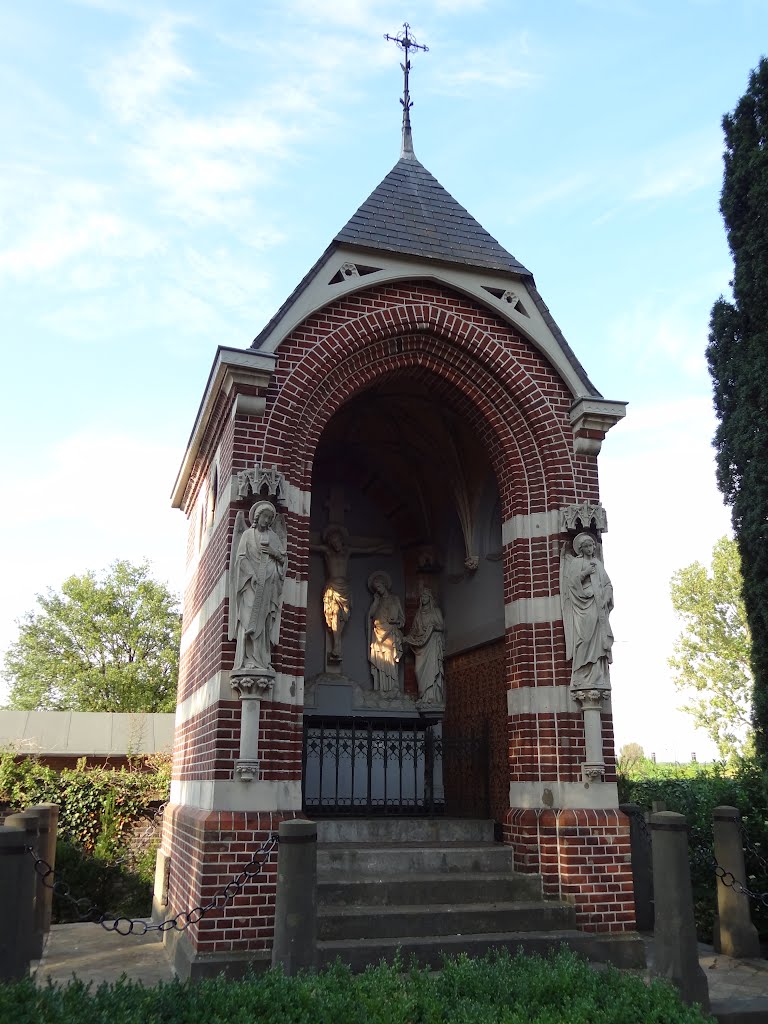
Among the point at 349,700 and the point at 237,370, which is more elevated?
the point at 237,370

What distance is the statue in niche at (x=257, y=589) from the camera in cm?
729

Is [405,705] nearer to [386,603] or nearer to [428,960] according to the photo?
[386,603]

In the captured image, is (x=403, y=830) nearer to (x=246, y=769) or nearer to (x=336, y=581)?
(x=246, y=769)

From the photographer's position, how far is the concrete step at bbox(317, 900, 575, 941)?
23.2 ft

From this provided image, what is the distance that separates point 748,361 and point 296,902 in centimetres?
973

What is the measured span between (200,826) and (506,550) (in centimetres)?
406

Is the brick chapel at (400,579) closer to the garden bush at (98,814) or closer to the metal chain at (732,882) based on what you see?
the metal chain at (732,882)

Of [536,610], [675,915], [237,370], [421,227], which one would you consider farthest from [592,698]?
[421,227]

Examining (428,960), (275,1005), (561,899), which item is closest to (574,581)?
(561,899)

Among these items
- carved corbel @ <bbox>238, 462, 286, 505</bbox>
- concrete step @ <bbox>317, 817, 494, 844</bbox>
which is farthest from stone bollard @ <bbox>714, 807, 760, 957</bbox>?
carved corbel @ <bbox>238, 462, 286, 505</bbox>

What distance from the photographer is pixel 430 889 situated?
24.9 feet

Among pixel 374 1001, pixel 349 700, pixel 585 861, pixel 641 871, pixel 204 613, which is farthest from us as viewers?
pixel 349 700

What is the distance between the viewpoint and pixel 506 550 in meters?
9.07

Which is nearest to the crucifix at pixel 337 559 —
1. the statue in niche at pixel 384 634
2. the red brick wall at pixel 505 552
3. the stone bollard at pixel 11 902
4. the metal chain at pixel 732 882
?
the statue in niche at pixel 384 634
